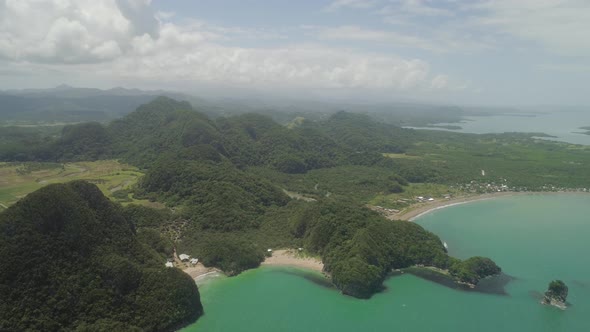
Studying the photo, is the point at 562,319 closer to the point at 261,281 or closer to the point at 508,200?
the point at 261,281

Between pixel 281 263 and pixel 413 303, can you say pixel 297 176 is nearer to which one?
pixel 281 263

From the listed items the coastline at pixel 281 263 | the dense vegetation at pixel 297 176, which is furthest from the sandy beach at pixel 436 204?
the coastline at pixel 281 263

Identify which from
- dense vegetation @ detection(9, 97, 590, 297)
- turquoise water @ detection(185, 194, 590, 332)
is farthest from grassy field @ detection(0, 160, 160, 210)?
turquoise water @ detection(185, 194, 590, 332)

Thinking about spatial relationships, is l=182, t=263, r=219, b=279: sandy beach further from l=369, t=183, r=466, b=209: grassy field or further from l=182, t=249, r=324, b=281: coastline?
l=369, t=183, r=466, b=209: grassy field

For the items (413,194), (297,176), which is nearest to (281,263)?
(413,194)

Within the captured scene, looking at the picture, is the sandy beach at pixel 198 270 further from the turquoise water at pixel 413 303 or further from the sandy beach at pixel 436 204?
the sandy beach at pixel 436 204

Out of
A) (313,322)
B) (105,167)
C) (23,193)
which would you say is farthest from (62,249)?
(105,167)
